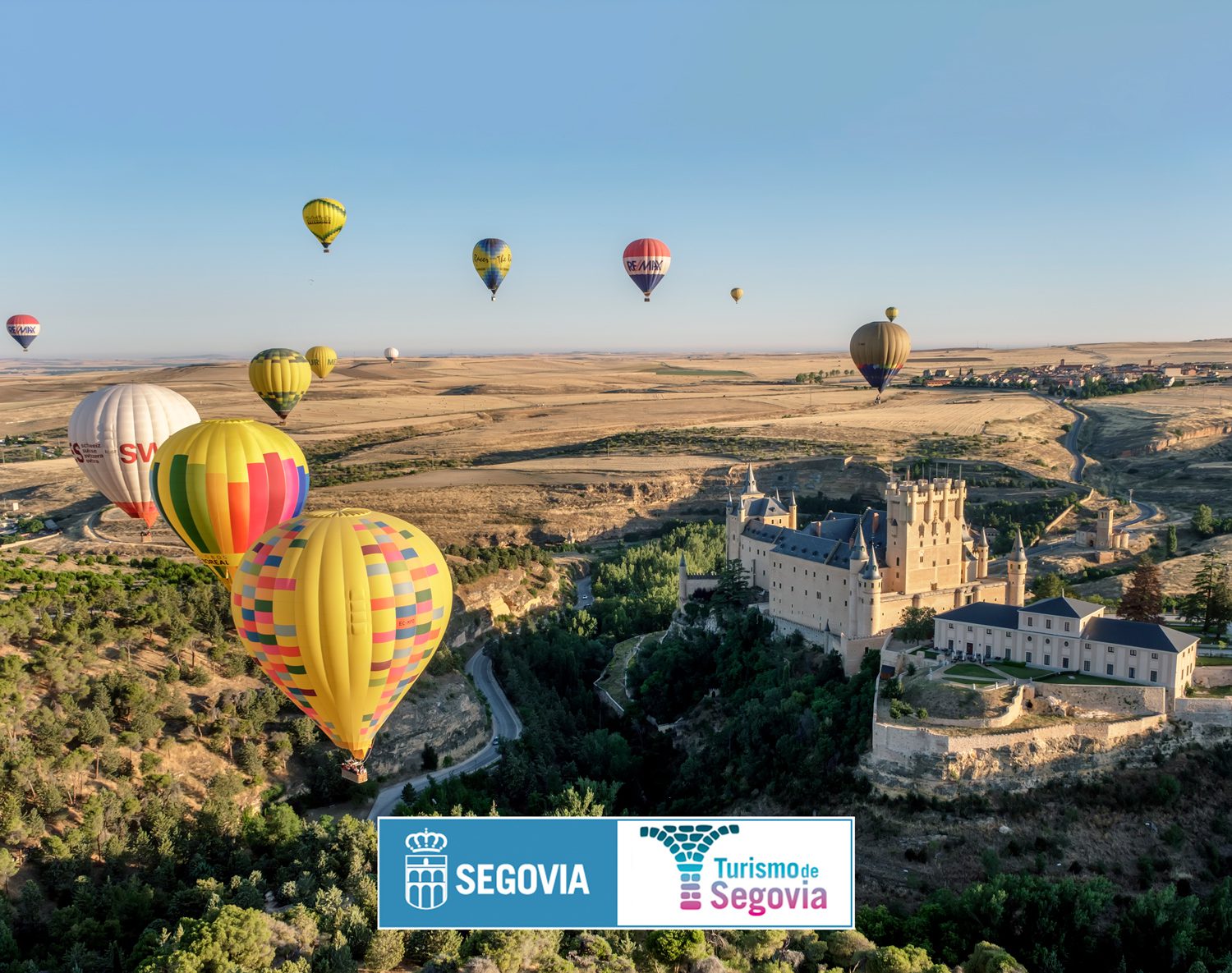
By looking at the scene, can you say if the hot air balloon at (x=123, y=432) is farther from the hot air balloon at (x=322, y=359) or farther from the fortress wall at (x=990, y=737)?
the hot air balloon at (x=322, y=359)

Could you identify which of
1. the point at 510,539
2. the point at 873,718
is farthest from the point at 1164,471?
the point at 873,718

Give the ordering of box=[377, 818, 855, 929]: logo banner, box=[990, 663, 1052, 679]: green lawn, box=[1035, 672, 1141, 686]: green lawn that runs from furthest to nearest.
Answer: box=[990, 663, 1052, 679]: green lawn
box=[1035, 672, 1141, 686]: green lawn
box=[377, 818, 855, 929]: logo banner

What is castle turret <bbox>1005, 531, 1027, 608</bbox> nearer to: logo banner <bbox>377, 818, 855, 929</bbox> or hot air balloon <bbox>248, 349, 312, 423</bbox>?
logo banner <bbox>377, 818, 855, 929</bbox>

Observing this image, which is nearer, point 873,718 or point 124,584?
point 873,718

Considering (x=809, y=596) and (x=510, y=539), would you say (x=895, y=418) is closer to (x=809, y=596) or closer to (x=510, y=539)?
(x=510, y=539)

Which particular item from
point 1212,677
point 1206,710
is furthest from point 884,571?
point 1206,710

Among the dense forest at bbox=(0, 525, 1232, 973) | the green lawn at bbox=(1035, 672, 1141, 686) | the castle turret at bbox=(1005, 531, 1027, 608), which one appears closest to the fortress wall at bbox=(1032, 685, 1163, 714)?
the green lawn at bbox=(1035, 672, 1141, 686)

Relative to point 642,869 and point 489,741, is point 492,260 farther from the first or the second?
point 642,869
